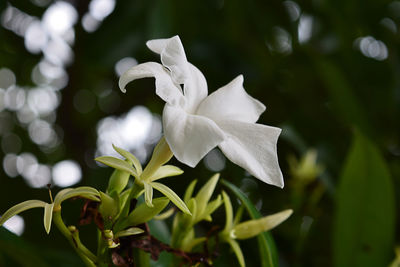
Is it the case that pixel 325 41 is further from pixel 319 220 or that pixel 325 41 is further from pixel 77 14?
pixel 77 14

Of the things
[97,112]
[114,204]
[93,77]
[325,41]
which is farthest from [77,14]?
[114,204]

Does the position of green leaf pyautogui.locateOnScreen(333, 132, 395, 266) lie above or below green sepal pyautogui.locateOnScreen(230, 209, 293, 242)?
below

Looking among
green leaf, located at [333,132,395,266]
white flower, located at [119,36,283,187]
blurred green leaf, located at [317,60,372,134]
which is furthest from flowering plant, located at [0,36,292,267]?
blurred green leaf, located at [317,60,372,134]

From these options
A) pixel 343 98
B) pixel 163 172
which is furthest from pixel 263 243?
pixel 343 98

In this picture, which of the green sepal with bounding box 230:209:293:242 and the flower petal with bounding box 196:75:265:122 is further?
the green sepal with bounding box 230:209:293:242

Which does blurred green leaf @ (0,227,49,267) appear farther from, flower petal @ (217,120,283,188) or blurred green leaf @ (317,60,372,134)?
blurred green leaf @ (317,60,372,134)

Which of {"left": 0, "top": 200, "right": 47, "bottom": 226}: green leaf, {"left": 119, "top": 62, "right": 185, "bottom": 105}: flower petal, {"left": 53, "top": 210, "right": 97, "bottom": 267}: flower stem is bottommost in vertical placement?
{"left": 53, "top": 210, "right": 97, "bottom": 267}: flower stem

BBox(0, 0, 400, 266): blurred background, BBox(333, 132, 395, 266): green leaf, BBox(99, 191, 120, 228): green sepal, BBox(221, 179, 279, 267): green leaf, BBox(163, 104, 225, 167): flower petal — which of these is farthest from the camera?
BBox(0, 0, 400, 266): blurred background
